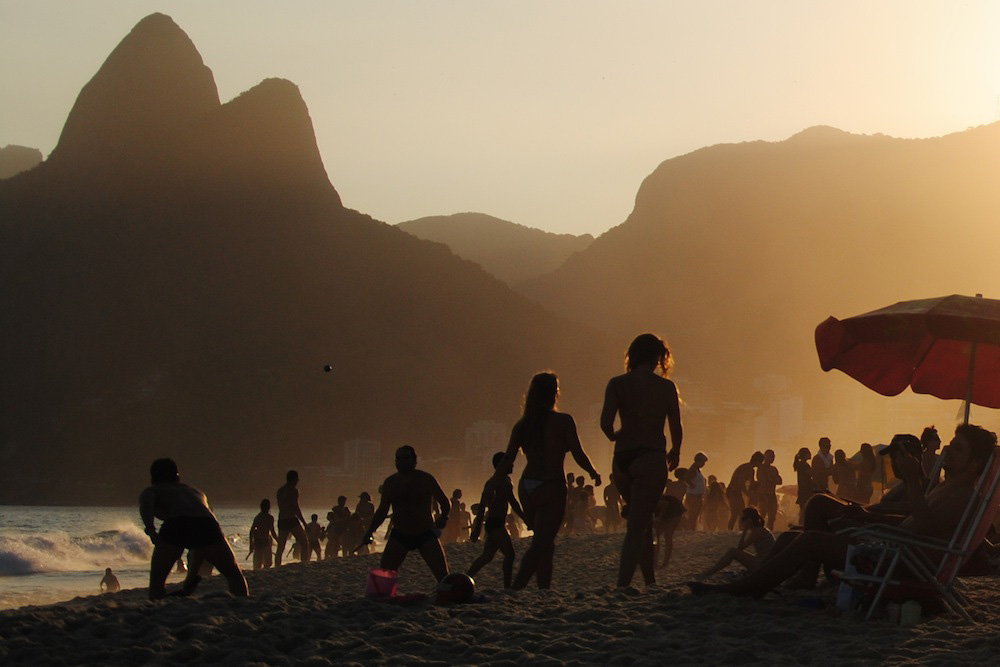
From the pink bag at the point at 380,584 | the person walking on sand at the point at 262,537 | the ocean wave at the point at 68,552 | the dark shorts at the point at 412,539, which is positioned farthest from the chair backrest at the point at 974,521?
the ocean wave at the point at 68,552

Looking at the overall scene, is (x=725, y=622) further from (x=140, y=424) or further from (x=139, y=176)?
(x=139, y=176)

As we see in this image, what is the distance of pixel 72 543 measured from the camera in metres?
53.6

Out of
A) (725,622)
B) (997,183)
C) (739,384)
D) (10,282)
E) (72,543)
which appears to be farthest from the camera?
(739,384)

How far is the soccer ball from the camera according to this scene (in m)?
7.98

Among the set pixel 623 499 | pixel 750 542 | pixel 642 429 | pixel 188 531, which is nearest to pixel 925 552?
pixel 642 429

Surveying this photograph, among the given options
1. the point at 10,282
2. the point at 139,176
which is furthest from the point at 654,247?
the point at 10,282

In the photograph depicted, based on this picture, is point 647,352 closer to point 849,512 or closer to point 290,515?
point 849,512

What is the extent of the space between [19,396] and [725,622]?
471 feet

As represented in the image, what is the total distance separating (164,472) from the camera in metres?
8.41

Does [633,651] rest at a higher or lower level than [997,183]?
lower

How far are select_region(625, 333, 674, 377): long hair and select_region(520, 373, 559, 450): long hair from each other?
1.84 feet

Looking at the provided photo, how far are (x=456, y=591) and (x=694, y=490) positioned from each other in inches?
438

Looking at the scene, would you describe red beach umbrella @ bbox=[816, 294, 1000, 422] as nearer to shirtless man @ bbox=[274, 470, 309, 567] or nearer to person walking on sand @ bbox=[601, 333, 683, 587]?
person walking on sand @ bbox=[601, 333, 683, 587]

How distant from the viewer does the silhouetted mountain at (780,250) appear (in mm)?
175625
